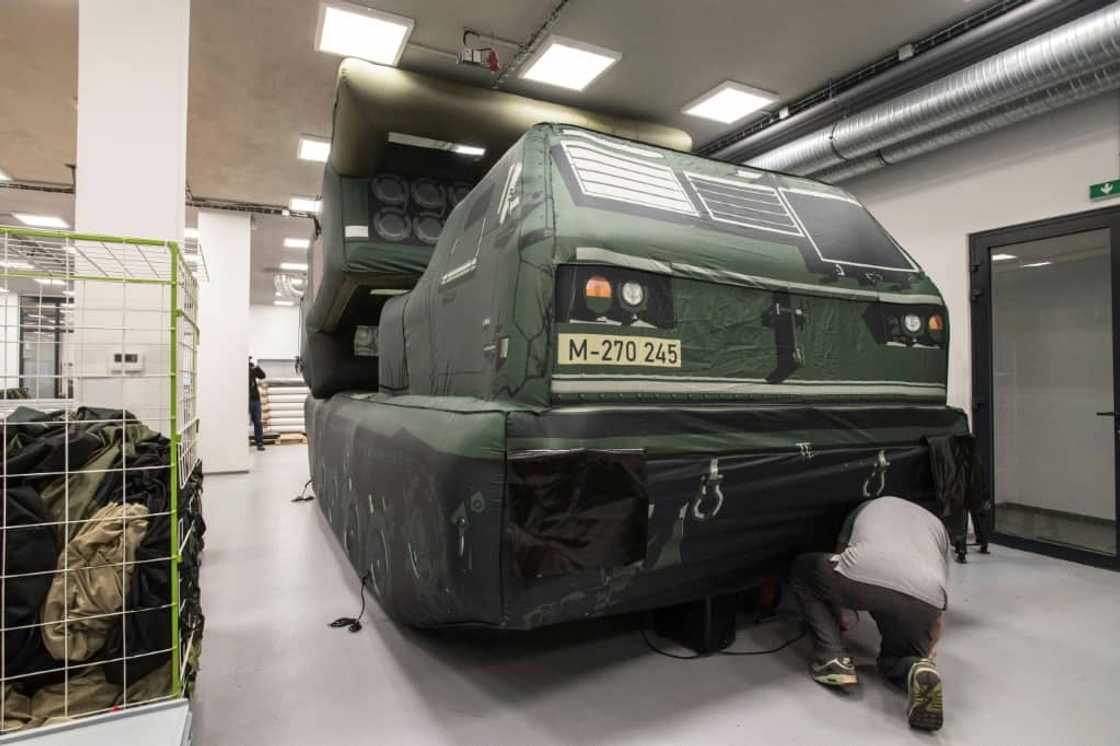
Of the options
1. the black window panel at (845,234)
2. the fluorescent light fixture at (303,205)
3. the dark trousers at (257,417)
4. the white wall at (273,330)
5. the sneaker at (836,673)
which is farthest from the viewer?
the white wall at (273,330)

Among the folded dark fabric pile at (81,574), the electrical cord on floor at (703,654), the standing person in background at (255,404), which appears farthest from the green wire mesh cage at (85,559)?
the standing person in background at (255,404)

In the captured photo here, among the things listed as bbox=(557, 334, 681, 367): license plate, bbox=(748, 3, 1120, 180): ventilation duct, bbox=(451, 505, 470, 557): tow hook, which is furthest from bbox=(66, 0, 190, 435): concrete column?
bbox=(748, 3, 1120, 180): ventilation duct

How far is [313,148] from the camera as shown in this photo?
17.9ft

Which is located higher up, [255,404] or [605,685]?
[255,404]

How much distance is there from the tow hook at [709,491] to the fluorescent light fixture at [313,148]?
4936 millimetres

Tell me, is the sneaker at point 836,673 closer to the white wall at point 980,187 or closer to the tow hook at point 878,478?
the tow hook at point 878,478

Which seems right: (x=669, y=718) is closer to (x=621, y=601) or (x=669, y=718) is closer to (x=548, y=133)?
(x=621, y=601)

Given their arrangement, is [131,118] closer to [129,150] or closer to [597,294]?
[129,150]

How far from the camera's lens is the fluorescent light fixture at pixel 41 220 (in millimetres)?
7977

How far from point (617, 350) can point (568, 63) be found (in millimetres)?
3276

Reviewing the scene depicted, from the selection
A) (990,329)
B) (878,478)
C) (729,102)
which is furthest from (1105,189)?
(878,478)

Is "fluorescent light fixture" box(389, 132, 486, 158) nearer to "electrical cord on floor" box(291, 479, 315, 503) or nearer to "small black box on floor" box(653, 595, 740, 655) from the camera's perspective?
"small black box on floor" box(653, 595, 740, 655)

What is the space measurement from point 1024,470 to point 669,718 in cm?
379

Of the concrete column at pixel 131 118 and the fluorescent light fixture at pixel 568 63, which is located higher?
the fluorescent light fixture at pixel 568 63
